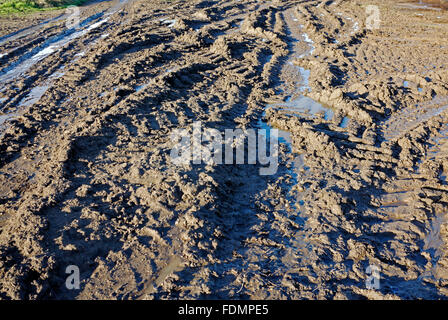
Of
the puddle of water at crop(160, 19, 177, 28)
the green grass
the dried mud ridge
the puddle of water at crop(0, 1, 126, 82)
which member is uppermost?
the green grass

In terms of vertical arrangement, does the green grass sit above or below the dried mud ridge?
above

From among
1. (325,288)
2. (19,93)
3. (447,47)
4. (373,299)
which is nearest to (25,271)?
(325,288)

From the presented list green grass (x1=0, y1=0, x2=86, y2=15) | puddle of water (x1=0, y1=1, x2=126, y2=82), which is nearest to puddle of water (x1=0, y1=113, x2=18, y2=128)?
puddle of water (x1=0, y1=1, x2=126, y2=82)

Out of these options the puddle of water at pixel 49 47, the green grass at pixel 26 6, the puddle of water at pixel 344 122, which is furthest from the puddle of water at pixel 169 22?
the puddle of water at pixel 344 122

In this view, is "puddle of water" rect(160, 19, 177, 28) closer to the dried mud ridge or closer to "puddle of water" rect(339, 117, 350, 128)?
the dried mud ridge

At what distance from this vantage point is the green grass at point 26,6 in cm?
2405

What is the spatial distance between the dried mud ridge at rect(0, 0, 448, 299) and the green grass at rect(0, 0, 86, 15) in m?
14.0

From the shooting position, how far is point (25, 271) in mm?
4723

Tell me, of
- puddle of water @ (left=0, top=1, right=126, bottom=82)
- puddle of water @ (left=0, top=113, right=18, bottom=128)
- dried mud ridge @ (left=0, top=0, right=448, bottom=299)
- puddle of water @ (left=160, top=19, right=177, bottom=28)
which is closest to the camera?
dried mud ridge @ (left=0, top=0, right=448, bottom=299)

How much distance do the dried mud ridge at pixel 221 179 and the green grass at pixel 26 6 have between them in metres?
14.0

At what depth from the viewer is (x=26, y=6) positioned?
81.8 feet

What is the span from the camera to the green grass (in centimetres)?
2405

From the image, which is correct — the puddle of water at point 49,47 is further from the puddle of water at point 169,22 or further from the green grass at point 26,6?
the green grass at point 26,6

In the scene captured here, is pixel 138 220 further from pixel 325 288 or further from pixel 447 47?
pixel 447 47
